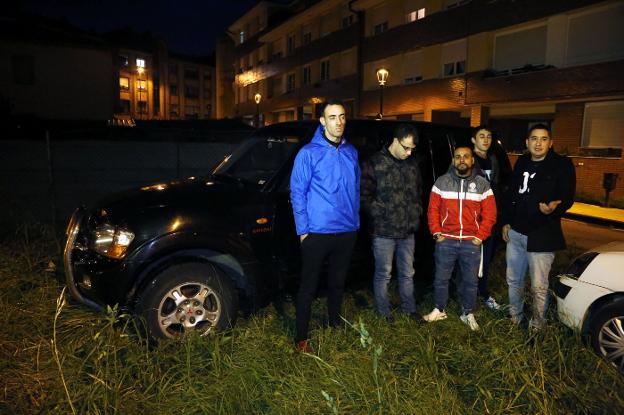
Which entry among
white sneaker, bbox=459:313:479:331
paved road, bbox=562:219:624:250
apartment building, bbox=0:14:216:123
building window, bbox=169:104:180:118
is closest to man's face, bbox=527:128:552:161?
white sneaker, bbox=459:313:479:331

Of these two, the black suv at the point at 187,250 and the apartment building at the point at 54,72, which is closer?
the black suv at the point at 187,250

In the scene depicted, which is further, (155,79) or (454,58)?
(155,79)

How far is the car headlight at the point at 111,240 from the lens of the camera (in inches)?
138

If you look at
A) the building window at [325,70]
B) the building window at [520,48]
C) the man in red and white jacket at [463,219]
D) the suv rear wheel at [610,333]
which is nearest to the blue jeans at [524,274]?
the man in red and white jacket at [463,219]

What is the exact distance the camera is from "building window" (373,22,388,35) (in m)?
25.9

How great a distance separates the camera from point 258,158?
185 inches

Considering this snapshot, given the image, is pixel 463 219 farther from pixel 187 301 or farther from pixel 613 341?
pixel 187 301

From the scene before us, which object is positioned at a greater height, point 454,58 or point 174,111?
point 174,111

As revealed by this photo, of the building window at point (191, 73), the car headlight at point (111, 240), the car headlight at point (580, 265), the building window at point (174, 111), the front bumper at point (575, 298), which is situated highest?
the building window at point (191, 73)

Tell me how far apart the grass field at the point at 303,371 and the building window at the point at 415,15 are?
72.9ft

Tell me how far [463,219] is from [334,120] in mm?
1533

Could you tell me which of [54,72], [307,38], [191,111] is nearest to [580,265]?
[54,72]

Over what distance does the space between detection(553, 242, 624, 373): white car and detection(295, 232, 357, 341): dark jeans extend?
175 cm

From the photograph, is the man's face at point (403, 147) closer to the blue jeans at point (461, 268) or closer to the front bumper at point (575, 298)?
the blue jeans at point (461, 268)
